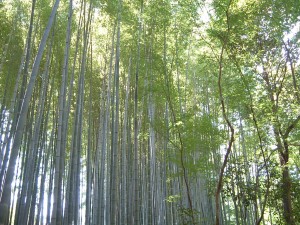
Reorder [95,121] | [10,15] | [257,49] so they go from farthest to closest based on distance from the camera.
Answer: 1. [95,121]
2. [10,15]
3. [257,49]

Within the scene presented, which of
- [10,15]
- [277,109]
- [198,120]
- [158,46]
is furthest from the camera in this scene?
[10,15]

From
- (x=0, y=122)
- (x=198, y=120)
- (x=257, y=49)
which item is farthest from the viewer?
(x=0, y=122)

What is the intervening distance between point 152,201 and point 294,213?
15.8ft

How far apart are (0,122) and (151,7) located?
4753mm

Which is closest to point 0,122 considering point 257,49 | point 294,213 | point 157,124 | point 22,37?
point 22,37

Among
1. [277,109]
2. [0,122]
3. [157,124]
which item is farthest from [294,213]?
[0,122]

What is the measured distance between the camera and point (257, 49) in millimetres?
6004

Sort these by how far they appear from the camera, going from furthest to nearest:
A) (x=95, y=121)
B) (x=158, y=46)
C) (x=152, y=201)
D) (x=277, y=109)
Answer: (x=95, y=121), (x=152, y=201), (x=158, y=46), (x=277, y=109)

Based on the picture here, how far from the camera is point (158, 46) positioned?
22.9ft

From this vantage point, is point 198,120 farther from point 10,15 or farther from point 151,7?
point 10,15

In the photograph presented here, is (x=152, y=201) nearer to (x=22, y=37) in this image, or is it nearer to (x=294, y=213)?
(x=294, y=213)

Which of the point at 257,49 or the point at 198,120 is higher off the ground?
the point at 257,49

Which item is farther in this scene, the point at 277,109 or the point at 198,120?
the point at 198,120

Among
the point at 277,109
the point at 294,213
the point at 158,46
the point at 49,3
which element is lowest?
the point at 294,213
